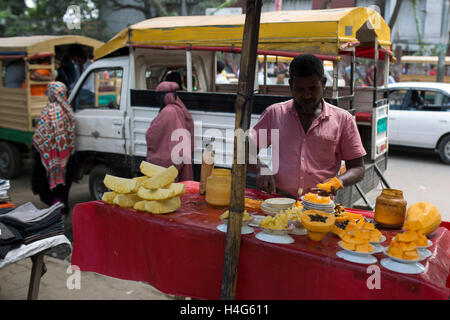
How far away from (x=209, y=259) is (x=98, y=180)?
4.31 m

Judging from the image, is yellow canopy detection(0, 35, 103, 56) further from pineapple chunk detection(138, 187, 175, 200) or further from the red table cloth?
pineapple chunk detection(138, 187, 175, 200)

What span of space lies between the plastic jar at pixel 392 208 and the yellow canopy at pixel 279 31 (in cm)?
225

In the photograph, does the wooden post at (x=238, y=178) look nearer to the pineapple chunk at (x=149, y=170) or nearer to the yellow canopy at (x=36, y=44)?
the pineapple chunk at (x=149, y=170)

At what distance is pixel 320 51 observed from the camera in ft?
13.7

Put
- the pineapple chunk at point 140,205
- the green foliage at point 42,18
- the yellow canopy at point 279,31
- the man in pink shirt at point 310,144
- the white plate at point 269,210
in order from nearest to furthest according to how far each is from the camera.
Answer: the white plate at point 269,210
the pineapple chunk at point 140,205
the man in pink shirt at point 310,144
the yellow canopy at point 279,31
the green foliage at point 42,18

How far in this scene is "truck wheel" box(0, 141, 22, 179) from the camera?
26.1 ft

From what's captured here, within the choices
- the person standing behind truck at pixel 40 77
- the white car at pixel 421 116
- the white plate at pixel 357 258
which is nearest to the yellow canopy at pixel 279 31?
the person standing behind truck at pixel 40 77

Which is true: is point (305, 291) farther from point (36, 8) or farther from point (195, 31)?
point (36, 8)

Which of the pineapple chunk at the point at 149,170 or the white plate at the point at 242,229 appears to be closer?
the white plate at the point at 242,229

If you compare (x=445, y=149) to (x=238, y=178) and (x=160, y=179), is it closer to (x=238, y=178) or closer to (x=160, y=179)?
(x=160, y=179)

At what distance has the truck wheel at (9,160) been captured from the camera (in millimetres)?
7941

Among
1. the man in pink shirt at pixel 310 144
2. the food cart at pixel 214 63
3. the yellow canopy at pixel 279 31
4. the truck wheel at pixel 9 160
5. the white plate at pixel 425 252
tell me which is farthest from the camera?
the truck wheel at pixel 9 160
